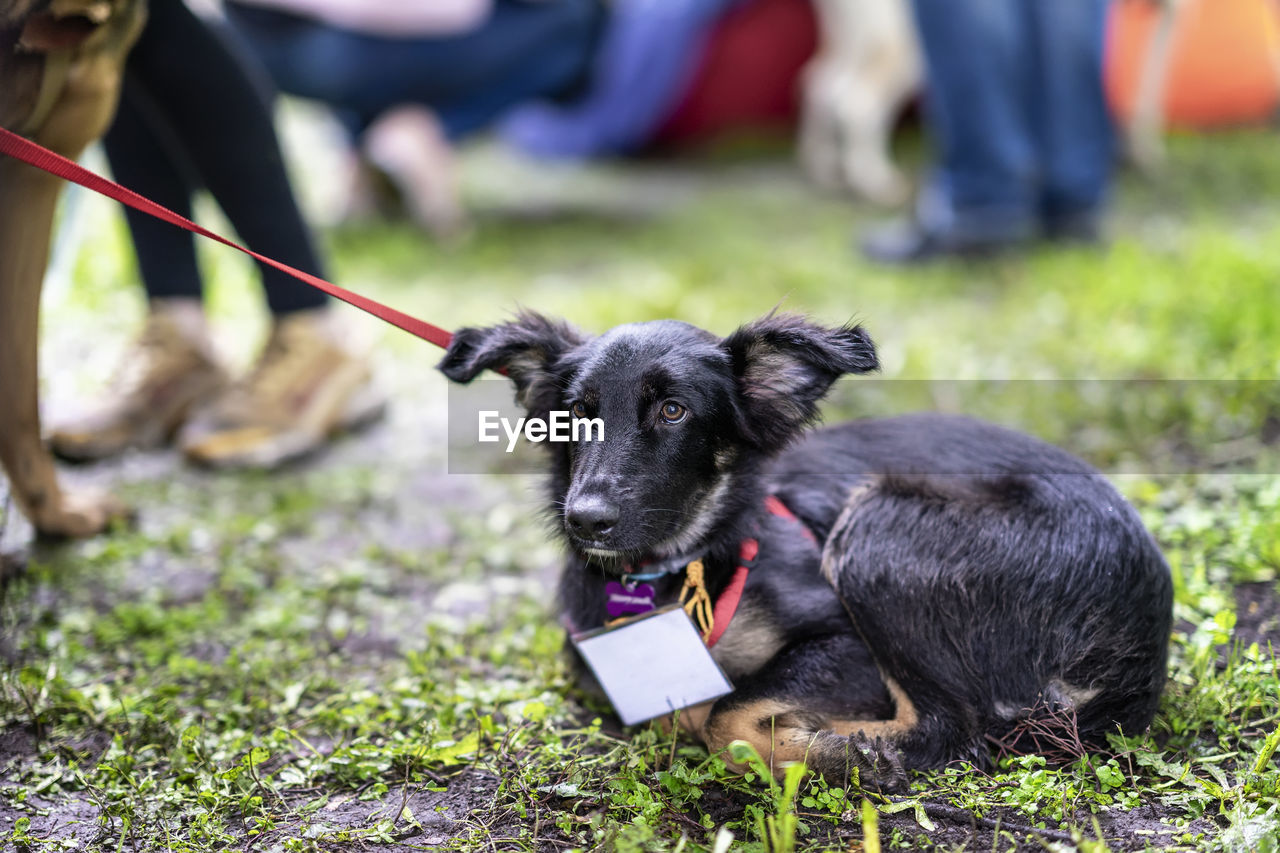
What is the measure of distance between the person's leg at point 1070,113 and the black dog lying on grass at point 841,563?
4.23 meters

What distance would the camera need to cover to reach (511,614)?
10.4ft

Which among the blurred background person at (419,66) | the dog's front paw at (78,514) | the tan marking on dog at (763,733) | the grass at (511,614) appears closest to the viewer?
the grass at (511,614)

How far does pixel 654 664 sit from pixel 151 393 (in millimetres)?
2882

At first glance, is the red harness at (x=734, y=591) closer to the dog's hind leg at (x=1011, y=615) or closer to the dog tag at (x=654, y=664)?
the dog tag at (x=654, y=664)

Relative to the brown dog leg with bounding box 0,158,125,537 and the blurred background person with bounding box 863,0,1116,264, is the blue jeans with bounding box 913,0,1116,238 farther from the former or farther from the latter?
the brown dog leg with bounding box 0,158,125,537

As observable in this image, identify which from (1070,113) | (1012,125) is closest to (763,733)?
(1012,125)

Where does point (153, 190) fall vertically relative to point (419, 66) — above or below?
below

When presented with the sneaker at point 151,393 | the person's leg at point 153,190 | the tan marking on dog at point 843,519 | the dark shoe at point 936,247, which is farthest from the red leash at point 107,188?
the dark shoe at point 936,247

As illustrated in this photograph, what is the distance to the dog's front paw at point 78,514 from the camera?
3.32 metres

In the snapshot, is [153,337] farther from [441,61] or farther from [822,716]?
[441,61]

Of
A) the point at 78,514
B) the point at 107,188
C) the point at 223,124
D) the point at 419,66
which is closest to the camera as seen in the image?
the point at 107,188

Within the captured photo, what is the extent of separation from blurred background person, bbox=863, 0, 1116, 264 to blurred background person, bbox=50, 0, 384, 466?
3472mm

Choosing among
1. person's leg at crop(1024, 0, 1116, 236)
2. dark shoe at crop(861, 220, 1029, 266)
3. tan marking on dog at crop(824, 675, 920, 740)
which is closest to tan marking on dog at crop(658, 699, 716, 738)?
tan marking on dog at crop(824, 675, 920, 740)

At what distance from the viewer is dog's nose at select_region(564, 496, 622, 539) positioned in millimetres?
2195
